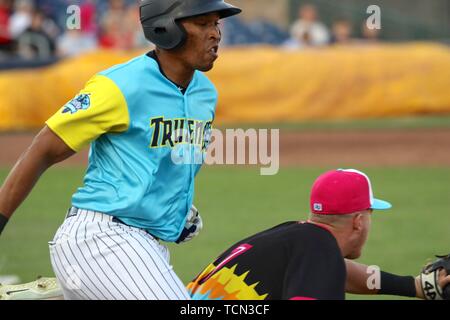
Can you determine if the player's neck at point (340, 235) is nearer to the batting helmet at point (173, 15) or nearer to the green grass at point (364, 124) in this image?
the batting helmet at point (173, 15)

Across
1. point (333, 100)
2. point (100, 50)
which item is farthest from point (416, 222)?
point (100, 50)

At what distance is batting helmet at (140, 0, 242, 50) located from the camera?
431cm

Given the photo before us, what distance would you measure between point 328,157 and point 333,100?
3.13 metres

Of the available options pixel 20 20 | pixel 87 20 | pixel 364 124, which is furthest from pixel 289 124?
pixel 20 20

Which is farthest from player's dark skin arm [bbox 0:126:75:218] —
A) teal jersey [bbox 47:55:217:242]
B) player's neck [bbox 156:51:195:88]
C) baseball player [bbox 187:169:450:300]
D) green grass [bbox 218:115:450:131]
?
green grass [bbox 218:115:450:131]

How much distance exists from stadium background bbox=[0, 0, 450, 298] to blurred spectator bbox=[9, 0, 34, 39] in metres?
0.23

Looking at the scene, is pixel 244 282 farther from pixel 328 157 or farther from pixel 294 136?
pixel 294 136

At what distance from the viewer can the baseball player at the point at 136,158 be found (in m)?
3.96

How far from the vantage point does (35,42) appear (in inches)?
717

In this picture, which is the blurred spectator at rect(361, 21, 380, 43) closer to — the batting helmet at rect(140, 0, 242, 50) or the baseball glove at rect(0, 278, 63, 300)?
the batting helmet at rect(140, 0, 242, 50)

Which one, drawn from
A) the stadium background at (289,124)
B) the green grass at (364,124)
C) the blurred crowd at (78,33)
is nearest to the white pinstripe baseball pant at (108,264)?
the stadium background at (289,124)

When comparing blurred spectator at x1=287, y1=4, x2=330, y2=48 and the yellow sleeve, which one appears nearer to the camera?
the yellow sleeve

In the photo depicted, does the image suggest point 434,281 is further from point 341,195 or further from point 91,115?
point 91,115

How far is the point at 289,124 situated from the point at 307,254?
12922 mm
